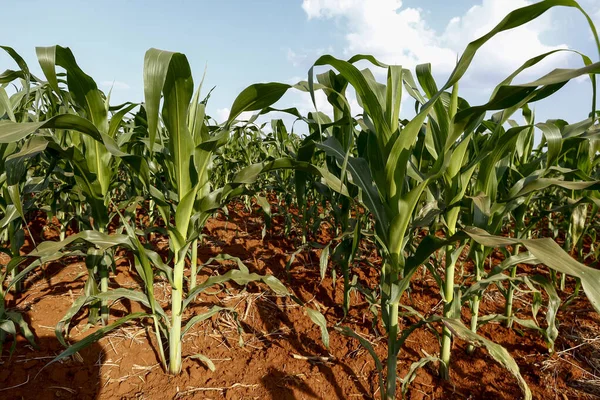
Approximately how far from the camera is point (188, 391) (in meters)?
1.67

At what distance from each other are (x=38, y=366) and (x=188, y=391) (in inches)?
31.9

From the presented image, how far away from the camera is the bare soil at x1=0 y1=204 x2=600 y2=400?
1703 mm

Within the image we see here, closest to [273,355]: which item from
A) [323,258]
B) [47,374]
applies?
[323,258]

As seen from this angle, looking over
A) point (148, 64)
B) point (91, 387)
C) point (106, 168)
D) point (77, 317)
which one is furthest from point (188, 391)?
point (148, 64)

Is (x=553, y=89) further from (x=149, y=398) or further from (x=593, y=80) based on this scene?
(x=149, y=398)

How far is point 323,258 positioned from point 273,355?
60cm

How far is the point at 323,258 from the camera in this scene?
196cm

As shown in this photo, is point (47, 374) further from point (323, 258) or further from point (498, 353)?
point (498, 353)

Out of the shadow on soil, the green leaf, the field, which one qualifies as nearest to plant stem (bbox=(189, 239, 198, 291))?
the field

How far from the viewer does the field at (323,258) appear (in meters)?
1.24

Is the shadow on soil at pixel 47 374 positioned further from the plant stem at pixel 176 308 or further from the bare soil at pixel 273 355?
the plant stem at pixel 176 308

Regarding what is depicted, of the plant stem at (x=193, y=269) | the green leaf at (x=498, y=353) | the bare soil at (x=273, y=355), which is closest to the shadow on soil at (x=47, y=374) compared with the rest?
the bare soil at (x=273, y=355)

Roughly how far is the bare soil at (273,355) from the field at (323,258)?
10mm

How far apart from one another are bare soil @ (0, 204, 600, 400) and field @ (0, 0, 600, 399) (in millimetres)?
10
